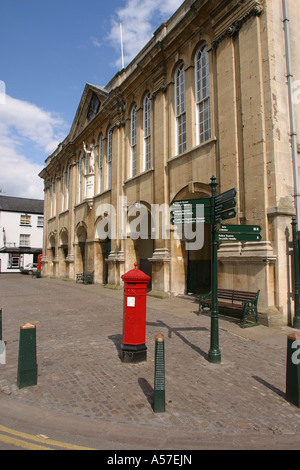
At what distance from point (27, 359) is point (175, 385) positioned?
2.22 m

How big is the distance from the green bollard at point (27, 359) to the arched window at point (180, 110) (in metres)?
11.1

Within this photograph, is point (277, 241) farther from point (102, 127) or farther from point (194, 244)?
point (102, 127)

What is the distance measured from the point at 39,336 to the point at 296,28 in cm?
1249

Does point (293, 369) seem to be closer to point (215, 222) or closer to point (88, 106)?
point (215, 222)

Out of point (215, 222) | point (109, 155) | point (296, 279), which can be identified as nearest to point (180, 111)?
point (109, 155)

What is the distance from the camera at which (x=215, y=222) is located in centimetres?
583

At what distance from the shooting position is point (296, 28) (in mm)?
10641

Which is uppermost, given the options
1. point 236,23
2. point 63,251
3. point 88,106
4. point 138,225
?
point 88,106

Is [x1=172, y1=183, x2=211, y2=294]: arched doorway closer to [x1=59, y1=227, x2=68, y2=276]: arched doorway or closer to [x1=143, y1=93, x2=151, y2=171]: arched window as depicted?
[x1=143, y1=93, x2=151, y2=171]: arched window

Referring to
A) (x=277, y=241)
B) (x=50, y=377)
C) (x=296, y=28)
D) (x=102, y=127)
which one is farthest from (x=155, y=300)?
(x=102, y=127)

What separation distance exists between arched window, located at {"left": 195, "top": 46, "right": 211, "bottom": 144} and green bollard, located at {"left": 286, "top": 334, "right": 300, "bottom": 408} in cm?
966

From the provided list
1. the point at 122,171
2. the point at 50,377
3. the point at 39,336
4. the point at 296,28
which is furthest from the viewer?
the point at 122,171

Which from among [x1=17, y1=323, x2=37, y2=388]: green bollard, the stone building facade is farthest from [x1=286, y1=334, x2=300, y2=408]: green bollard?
the stone building facade

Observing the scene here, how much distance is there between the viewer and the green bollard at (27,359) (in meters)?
4.55
